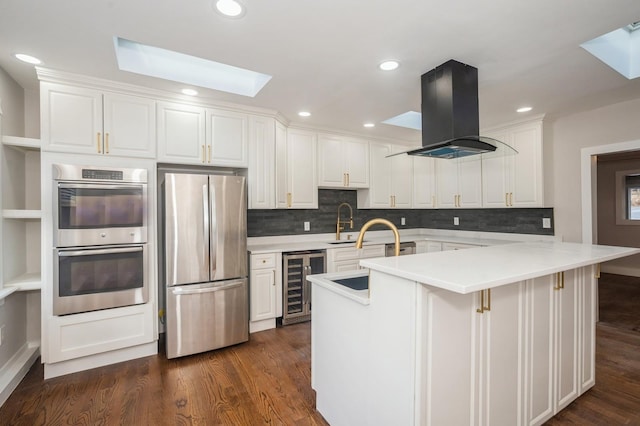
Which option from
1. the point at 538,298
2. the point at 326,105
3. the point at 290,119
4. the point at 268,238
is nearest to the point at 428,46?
the point at 326,105

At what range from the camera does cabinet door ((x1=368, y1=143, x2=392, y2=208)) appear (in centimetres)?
464

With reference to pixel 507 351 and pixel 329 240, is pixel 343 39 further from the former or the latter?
pixel 329 240

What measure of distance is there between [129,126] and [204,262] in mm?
1379

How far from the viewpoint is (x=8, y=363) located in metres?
2.38

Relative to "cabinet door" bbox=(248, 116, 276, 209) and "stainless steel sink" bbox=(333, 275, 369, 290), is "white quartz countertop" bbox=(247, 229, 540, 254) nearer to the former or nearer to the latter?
"cabinet door" bbox=(248, 116, 276, 209)

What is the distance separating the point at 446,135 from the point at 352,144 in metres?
2.29

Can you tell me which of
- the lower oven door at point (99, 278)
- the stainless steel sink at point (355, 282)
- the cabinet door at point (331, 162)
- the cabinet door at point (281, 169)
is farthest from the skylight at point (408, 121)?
the lower oven door at point (99, 278)

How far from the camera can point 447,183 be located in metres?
4.71

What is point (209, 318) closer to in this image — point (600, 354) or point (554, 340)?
point (554, 340)

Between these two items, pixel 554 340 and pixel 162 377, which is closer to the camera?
pixel 554 340

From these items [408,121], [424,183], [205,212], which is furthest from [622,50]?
[205,212]

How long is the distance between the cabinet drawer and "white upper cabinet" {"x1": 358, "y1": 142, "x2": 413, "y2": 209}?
189 centimetres

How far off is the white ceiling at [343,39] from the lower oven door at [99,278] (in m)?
1.47

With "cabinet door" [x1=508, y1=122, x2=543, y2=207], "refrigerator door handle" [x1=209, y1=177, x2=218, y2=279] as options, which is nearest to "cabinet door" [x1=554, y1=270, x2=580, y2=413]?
"cabinet door" [x1=508, y1=122, x2=543, y2=207]
